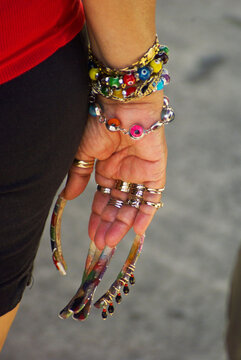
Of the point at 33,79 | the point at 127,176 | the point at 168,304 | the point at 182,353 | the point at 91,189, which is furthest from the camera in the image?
the point at 91,189

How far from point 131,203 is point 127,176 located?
0.05m

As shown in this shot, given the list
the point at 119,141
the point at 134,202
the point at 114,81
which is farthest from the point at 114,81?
the point at 134,202

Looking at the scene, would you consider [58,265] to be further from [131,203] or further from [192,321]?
[192,321]

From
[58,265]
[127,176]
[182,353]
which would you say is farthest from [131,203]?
[182,353]

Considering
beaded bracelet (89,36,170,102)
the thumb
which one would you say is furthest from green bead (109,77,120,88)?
the thumb

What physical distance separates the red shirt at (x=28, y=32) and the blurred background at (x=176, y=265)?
136cm

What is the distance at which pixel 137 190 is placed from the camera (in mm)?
1089

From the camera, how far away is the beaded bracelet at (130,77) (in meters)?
0.93

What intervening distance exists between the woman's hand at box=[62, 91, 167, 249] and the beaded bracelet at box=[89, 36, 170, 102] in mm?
36

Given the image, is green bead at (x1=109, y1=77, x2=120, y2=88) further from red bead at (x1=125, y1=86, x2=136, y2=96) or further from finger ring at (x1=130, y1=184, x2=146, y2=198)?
finger ring at (x1=130, y1=184, x2=146, y2=198)

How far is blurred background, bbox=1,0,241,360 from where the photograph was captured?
198 cm

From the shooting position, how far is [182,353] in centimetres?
198

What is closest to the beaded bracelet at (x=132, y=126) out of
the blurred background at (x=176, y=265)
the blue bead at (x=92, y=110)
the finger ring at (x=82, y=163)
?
the blue bead at (x=92, y=110)

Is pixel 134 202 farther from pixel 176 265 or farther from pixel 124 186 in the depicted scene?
pixel 176 265
